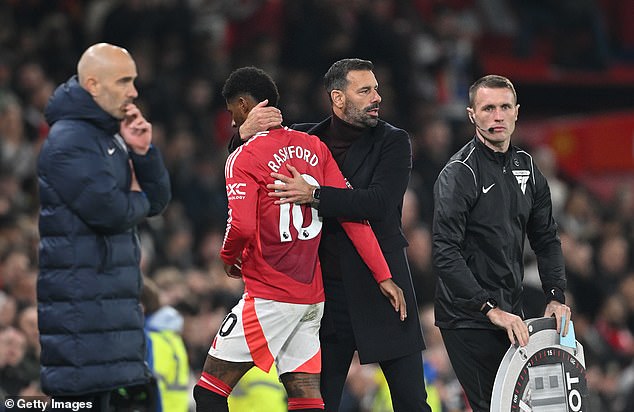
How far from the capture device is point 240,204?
5223 mm

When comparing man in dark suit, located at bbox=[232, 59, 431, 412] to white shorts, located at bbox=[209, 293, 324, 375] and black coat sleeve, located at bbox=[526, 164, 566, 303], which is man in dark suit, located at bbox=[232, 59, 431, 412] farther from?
black coat sleeve, located at bbox=[526, 164, 566, 303]

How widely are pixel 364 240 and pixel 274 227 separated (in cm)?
40

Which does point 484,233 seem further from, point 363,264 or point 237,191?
point 237,191

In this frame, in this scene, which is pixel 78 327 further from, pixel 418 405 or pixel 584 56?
pixel 584 56

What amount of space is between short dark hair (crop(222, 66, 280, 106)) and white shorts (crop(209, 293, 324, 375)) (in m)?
0.85

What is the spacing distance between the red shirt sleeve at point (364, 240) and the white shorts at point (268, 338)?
1.04 ft

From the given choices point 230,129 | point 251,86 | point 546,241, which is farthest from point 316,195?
point 230,129

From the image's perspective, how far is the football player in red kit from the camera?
529 cm

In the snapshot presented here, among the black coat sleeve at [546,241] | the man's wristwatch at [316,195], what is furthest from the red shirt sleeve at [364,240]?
the black coat sleeve at [546,241]

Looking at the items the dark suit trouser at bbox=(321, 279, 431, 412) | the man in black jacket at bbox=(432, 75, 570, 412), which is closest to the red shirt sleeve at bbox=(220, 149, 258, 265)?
the dark suit trouser at bbox=(321, 279, 431, 412)

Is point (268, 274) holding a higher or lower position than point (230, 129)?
lower

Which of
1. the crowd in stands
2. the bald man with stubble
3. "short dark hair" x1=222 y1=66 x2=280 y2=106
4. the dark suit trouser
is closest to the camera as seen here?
the bald man with stubble

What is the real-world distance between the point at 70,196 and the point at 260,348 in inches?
39.2

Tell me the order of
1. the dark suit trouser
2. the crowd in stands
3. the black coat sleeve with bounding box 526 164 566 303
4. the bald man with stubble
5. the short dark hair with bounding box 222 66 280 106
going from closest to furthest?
the bald man with stubble → the short dark hair with bounding box 222 66 280 106 → the dark suit trouser → the black coat sleeve with bounding box 526 164 566 303 → the crowd in stands
